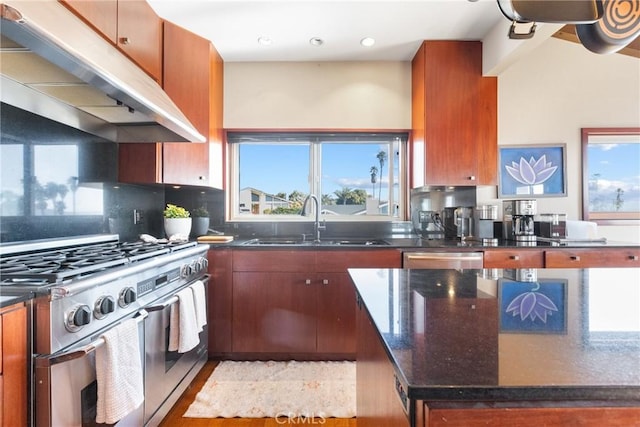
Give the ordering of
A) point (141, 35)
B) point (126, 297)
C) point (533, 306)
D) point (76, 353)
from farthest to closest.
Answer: point (141, 35) → point (126, 297) → point (76, 353) → point (533, 306)

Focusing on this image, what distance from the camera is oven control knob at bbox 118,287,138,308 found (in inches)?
49.6

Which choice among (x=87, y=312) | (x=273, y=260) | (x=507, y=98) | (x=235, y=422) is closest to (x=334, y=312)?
(x=273, y=260)

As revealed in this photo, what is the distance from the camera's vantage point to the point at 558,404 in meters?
0.48

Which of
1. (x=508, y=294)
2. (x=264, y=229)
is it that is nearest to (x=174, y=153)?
(x=264, y=229)

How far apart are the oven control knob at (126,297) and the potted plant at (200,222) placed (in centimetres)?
138

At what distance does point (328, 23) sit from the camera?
2.27 m

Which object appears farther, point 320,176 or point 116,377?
point 320,176

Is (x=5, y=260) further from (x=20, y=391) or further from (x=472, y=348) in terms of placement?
(x=472, y=348)

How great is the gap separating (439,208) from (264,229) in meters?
1.66

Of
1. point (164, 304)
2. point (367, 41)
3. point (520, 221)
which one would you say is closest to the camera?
point (164, 304)

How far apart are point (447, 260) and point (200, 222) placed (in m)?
2.04

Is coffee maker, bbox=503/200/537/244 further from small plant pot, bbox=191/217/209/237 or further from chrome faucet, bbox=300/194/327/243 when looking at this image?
small plant pot, bbox=191/217/209/237

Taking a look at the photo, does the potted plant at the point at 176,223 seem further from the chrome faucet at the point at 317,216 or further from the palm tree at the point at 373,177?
the palm tree at the point at 373,177

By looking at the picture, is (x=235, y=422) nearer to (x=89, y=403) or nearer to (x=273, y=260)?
(x=89, y=403)
